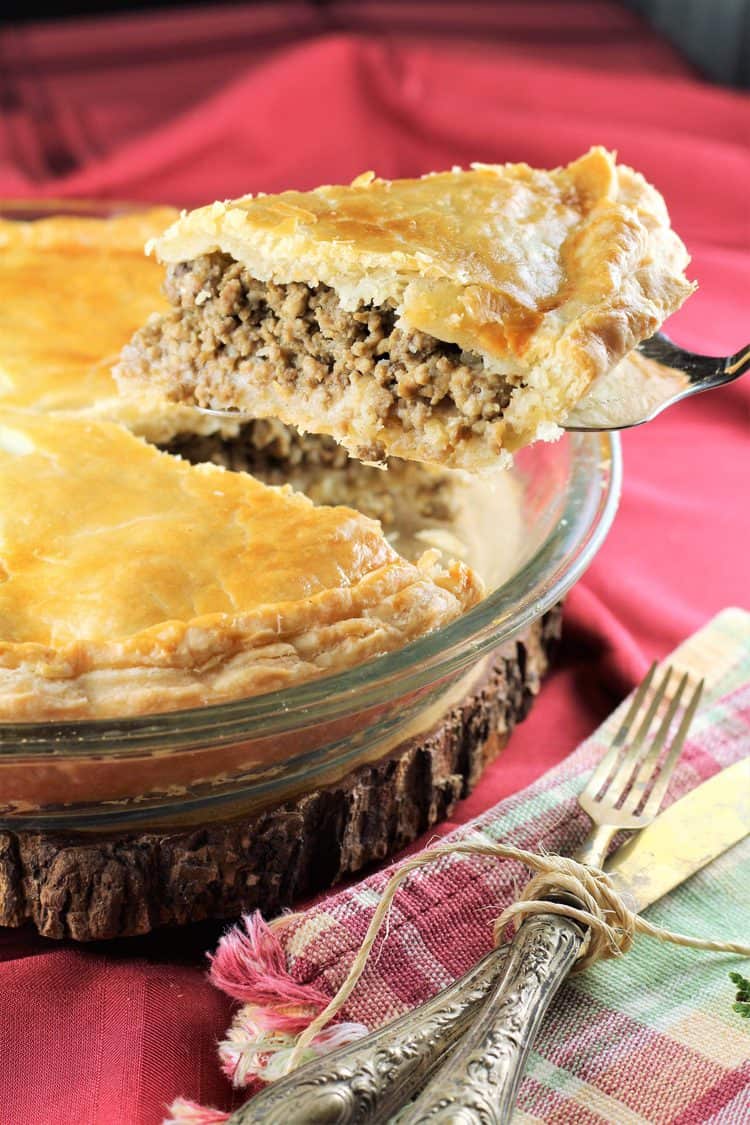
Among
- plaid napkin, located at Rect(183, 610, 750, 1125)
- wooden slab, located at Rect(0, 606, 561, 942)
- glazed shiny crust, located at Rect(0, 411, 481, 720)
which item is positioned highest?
glazed shiny crust, located at Rect(0, 411, 481, 720)

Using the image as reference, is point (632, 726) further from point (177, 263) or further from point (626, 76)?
point (626, 76)

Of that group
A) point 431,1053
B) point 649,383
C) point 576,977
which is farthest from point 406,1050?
point 649,383

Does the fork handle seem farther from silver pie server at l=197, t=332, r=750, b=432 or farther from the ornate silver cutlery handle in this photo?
silver pie server at l=197, t=332, r=750, b=432

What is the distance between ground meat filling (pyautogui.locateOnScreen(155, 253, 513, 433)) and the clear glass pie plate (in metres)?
0.37

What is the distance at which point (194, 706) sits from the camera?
7.65ft

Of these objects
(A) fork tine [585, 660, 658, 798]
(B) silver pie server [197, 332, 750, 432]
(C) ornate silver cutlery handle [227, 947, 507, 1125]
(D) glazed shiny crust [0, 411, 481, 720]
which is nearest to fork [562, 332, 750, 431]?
(B) silver pie server [197, 332, 750, 432]

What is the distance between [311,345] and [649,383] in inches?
28.6

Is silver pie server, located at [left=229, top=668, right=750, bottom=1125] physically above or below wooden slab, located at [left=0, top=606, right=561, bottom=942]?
above

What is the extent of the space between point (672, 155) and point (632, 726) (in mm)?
3407

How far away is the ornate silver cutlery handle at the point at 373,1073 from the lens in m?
1.78

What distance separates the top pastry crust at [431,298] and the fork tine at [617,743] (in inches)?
23.9

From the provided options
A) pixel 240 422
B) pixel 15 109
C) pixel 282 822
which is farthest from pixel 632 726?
pixel 15 109

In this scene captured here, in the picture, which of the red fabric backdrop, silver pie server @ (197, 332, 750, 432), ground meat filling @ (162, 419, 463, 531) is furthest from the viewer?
ground meat filling @ (162, 419, 463, 531)

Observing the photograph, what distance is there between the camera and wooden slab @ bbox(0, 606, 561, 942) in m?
2.41
